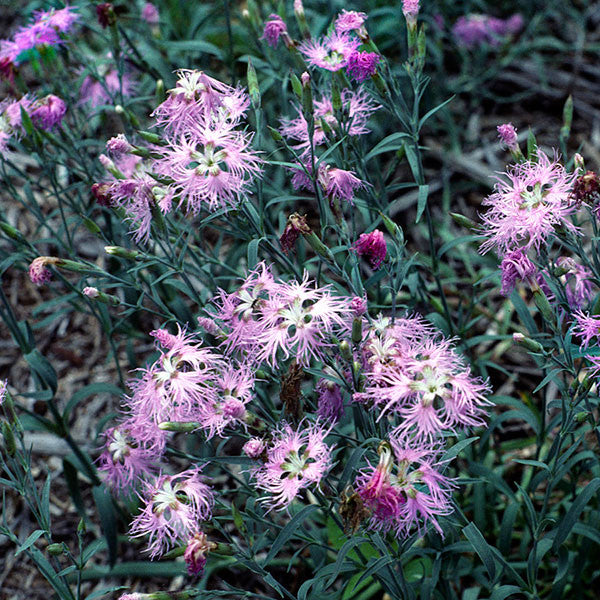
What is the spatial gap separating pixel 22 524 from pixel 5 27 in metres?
3.93

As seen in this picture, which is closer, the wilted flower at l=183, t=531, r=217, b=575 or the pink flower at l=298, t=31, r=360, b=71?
the wilted flower at l=183, t=531, r=217, b=575

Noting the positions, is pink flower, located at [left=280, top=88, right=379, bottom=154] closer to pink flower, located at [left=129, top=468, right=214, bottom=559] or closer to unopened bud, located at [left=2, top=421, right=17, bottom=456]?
pink flower, located at [left=129, top=468, right=214, bottom=559]

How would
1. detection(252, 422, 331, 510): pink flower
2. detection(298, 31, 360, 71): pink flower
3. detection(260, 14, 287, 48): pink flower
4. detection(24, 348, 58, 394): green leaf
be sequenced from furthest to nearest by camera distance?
detection(24, 348, 58, 394): green leaf → detection(260, 14, 287, 48): pink flower → detection(298, 31, 360, 71): pink flower → detection(252, 422, 331, 510): pink flower

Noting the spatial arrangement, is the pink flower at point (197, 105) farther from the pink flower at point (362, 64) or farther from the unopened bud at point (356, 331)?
the unopened bud at point (356, 331)

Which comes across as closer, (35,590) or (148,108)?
(35,590)

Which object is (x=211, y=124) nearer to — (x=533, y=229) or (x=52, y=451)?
(x=533, y=229)

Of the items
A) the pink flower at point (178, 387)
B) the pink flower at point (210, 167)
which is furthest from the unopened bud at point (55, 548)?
the pink flower at point (210, 167)

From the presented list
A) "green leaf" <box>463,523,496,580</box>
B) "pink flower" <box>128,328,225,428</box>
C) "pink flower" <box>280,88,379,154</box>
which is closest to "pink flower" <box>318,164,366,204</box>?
"pink flower" <box>280,88,379,154</box>

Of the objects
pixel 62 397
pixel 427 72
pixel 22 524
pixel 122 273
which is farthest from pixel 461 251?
pixel 22 524

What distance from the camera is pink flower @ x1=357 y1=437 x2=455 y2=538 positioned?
1.54 metres

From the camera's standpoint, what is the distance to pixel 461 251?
3617 millimetres

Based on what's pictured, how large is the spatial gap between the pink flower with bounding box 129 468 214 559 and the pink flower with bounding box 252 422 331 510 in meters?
0.16

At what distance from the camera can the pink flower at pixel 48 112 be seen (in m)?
2.52

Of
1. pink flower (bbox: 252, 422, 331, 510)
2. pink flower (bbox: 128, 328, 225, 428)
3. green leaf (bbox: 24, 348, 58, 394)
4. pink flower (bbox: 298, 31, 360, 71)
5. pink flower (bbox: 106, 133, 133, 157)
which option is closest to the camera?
pink flower (bbox: 252, 422, 331, 510)
